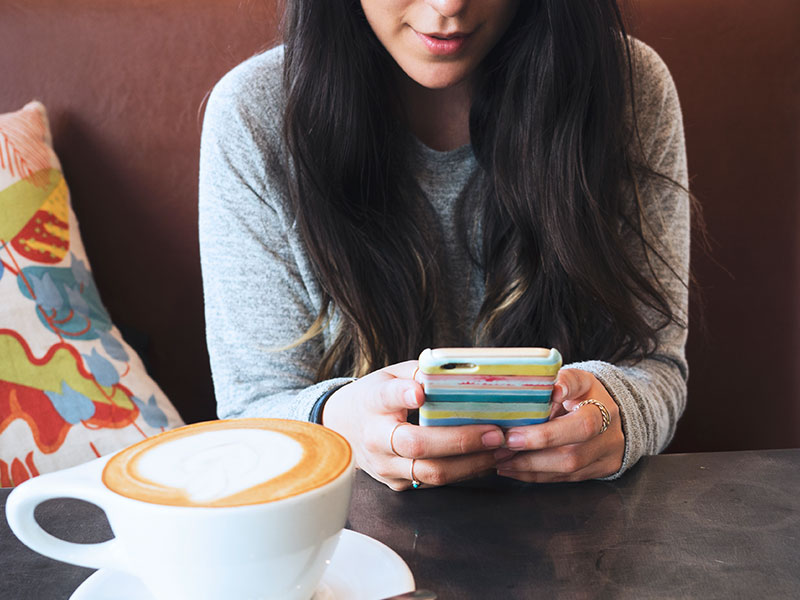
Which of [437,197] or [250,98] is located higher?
[250,98]

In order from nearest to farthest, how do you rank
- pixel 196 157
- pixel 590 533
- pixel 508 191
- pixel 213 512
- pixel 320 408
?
pixel 213 512, pixel 590 533, pixel 320 408, pixel 508 191, pixel 196 157

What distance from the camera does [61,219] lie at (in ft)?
3.72

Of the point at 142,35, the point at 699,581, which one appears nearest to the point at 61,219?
the point at 142,35

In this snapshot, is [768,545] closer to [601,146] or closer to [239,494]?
[239,494]

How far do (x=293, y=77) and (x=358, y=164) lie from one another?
0.40 feet

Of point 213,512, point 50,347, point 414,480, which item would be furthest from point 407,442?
Result: point 50,347

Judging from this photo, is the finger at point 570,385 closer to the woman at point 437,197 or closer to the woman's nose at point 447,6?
the woman at point 437,197

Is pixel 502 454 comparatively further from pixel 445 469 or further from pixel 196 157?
pixel 196 157

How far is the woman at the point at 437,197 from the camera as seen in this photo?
0.90m

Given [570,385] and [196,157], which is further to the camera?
[196,157]

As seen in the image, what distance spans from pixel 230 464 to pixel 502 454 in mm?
280

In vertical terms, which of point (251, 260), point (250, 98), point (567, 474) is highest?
point (250, 98)

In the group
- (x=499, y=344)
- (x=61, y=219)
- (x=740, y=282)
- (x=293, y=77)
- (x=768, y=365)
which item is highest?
(x=293, y=77)

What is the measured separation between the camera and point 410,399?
57 centimetres
